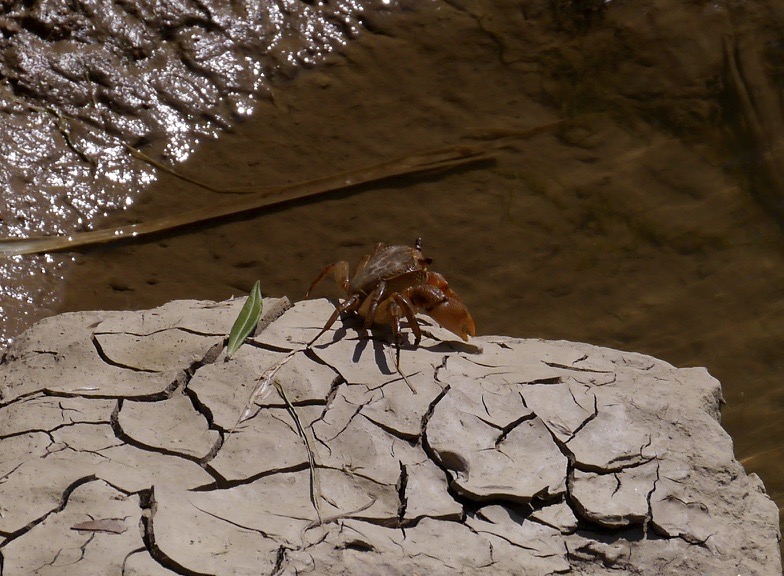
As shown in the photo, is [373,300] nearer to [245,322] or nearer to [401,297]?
[401,297]

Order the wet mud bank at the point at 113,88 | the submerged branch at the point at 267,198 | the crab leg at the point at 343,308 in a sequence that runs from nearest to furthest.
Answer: the crab leg at the point at 343,308
the submerged branch at the point at 267,198
the wet mud bank at the point at 113,88

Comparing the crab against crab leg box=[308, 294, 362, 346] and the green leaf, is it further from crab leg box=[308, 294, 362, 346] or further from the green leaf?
the green leaf

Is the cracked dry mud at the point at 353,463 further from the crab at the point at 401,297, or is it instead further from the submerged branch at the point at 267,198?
the submerged branch at the point at 267,198

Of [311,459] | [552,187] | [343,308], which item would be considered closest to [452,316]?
[343,308]

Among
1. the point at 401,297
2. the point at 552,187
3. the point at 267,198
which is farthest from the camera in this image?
the point at 552,187

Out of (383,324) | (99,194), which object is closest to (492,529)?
(383,324)

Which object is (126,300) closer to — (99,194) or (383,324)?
(99,194)

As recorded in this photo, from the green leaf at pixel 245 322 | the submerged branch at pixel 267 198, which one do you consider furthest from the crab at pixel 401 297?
the submerged branch at pixel 267 198

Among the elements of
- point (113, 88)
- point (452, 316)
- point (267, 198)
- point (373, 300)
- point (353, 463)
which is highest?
point (113, 88)
